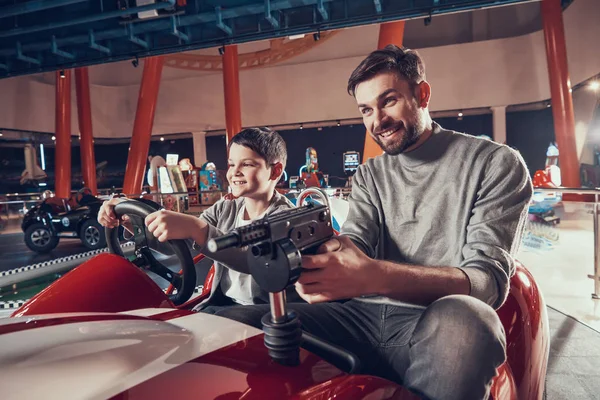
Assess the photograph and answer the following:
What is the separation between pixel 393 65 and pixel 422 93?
0.38 feet

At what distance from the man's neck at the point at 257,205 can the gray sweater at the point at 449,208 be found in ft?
1.49

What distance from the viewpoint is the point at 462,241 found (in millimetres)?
1058

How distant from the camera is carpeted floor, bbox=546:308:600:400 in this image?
178cm

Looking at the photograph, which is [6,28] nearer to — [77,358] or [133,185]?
[77,358]

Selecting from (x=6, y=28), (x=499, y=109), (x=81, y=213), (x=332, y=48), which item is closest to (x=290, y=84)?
(x=332, y=48)

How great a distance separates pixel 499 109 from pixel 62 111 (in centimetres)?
1263

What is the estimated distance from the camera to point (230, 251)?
662 mm

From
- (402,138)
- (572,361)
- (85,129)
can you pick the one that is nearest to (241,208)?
(402,138)

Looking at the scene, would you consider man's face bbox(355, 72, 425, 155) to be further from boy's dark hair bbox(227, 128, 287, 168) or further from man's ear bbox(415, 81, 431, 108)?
boy's dark hair bbox(227, 128, 287, 168)

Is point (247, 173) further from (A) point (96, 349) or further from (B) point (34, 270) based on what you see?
(B) point (34, 270)

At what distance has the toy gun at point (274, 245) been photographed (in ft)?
1.91

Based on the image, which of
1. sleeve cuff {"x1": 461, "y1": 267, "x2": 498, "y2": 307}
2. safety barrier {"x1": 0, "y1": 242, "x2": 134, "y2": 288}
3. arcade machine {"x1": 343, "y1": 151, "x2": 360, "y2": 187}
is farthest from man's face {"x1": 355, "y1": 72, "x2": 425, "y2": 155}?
arcade machine {"x1": 343, "y1": 151, "x2": 360, "y2": 187}

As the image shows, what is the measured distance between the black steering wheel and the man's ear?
759mm

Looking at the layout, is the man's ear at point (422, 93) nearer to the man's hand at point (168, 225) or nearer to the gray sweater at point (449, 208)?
the gray sweater at point (449, 208)
